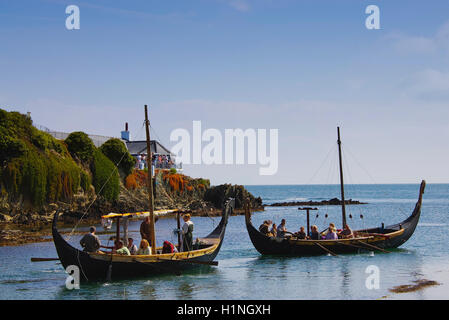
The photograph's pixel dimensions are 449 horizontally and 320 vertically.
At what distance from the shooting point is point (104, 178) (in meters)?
73.9

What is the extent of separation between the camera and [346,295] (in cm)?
2186

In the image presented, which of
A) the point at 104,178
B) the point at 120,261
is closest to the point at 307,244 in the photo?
the point at 120,261

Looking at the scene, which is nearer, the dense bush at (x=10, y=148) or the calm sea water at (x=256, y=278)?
the calm sea water at (x=256, y=278)

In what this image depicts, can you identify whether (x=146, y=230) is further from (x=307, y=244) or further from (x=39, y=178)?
(x=39, y=178)

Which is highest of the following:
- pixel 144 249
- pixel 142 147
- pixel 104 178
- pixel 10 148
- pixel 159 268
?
pixel 142 147

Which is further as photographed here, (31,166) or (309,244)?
(31,166)

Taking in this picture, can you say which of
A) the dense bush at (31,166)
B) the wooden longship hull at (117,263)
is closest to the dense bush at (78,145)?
the dense bush at (31,166)

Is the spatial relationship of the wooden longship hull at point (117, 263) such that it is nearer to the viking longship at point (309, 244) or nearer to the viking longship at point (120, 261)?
the viking longship at point (120, 261)

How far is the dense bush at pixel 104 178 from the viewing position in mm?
73000

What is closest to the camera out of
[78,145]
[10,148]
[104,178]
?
[10,148]
